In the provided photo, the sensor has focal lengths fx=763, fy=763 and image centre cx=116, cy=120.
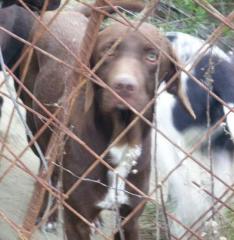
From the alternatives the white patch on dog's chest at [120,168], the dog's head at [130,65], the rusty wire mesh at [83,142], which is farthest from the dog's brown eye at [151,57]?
the white patch on dog's chest at [120,168]

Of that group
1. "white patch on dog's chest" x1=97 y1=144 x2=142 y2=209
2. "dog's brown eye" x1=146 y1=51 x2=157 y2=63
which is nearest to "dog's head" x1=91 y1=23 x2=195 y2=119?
"dog's brown eye" x1=146 y1=51 x2=157 y2=63

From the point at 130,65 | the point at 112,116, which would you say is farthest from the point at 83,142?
the point at 130,65

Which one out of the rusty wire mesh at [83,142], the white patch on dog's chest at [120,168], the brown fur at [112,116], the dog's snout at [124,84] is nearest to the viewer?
the rusty wire mesh at [83,142]

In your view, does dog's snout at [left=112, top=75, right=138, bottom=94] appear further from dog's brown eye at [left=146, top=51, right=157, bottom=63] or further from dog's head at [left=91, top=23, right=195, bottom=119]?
dog's brown eye at [left=146, top=51, right=157, bottom=63]

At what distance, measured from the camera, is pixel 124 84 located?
2.75 m

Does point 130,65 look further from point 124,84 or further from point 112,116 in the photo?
point 112,116

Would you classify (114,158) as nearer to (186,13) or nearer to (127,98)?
(127,98)

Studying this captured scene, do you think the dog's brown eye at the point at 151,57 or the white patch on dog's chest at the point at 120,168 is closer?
the dog's brown eye at the point at 151,57

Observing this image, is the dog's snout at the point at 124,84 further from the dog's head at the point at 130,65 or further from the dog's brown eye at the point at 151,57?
the dog's brown eye at the point at 151,57

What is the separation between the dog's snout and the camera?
275cm

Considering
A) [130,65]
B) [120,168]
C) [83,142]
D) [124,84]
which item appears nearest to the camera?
[124,84]

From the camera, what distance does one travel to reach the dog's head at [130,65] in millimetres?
2805

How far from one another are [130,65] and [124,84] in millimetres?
168

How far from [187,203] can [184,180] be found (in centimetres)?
12
